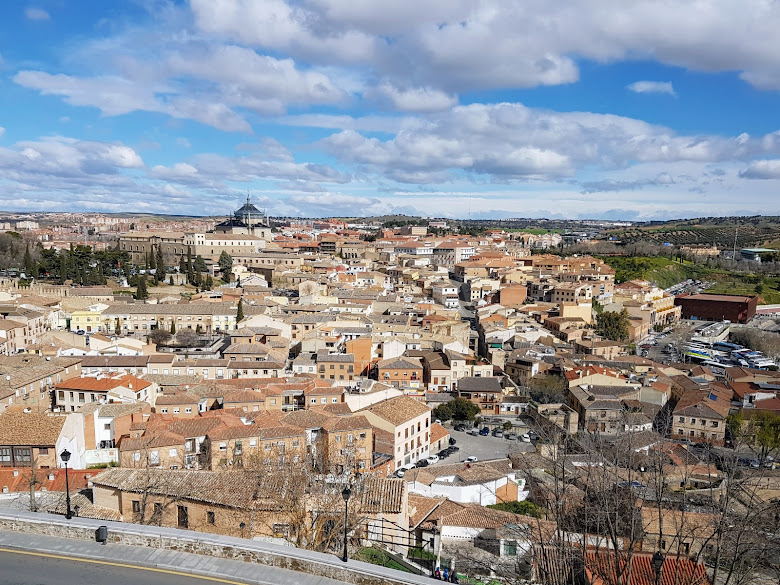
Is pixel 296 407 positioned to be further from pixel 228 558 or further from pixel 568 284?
pixel 568 284

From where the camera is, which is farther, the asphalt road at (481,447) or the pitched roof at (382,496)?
the asphalt road at (481,447)

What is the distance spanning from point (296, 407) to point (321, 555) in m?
17.1

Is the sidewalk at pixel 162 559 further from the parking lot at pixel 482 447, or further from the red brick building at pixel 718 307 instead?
the red brick building at pixel 718 307

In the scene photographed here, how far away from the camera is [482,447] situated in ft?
77.7

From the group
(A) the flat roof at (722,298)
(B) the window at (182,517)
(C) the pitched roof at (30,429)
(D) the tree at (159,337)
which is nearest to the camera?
(B) the window at (182,517)

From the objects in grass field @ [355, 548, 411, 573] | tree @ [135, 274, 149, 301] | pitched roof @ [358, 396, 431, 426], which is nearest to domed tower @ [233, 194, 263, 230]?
tree @ [135, 274, 149, 301]

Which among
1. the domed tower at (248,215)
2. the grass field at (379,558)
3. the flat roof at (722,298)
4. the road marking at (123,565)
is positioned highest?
the domed tower at (248,215)

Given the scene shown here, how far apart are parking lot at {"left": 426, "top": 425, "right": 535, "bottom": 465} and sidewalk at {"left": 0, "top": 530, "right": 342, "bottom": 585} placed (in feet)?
53.6

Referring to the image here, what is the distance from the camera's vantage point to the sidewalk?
596 centimetres

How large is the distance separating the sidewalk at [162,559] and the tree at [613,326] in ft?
136

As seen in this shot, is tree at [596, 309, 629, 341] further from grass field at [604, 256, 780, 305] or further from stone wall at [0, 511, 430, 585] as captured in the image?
stone wall at [0, 511, 430, 585]

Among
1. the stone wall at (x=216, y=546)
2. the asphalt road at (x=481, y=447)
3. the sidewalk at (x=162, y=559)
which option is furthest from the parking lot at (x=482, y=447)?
the sidewalk at (x=162, y=559)

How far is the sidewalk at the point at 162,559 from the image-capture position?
19.6 feet

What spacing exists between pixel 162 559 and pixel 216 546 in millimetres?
558
